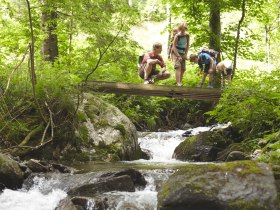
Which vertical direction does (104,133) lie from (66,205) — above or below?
above

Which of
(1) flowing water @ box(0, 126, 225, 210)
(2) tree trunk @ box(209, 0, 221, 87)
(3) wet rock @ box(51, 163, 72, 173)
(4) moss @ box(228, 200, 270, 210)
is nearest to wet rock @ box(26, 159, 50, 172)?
(3) wet rock @ box(51, 163, 72, 173)

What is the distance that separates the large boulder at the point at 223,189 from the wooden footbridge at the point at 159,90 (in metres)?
5.22

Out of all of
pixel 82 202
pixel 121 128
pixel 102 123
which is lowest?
pixel 82 202

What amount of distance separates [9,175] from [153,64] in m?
4.77

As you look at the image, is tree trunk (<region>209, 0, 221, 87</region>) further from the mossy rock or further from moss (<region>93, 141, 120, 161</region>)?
moss (<region>93, 141, 120, 161</region>)

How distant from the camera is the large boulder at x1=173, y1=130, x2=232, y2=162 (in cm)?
918

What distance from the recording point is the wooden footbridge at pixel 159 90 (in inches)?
382

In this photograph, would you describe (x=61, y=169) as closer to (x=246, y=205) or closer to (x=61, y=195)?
(x=61, y=195)

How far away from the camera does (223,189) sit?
4.27m

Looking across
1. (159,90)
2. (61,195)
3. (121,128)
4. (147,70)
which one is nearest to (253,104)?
(159,90)

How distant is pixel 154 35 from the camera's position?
37.9 m

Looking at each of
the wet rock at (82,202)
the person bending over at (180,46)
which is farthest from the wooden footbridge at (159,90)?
the wet rock at (82,202)

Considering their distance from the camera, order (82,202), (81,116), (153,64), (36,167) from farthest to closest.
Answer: (153,64)
(81,116)
(36,167)
(82,202)

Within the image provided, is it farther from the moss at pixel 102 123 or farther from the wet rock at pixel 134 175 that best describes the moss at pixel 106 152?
the wet rock at pixel 134 175
